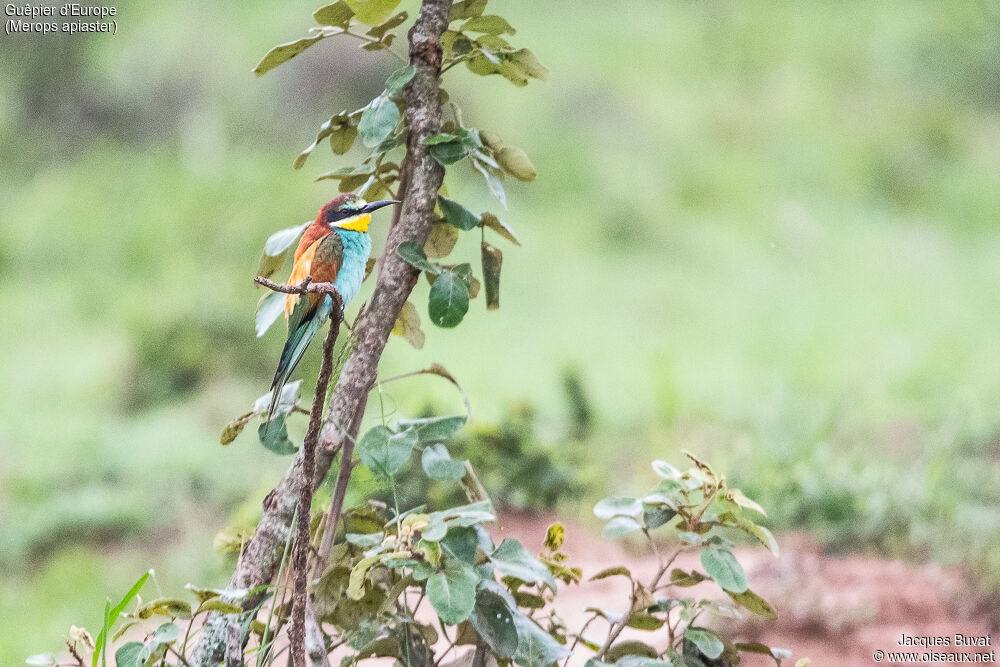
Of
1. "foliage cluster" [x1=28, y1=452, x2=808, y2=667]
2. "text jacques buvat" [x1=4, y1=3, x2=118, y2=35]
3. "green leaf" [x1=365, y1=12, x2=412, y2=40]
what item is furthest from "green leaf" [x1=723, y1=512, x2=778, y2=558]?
"text jacques buvat" [x1=4, y1=3, x2=118, y2=35]

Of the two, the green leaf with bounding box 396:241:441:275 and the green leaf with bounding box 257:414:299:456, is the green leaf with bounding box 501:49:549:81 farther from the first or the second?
the green leaf with bounding box 257:414:299:456

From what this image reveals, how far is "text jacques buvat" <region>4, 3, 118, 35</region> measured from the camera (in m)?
2.90

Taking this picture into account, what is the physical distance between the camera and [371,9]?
75cm

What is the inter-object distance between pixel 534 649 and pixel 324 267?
356 millimetres

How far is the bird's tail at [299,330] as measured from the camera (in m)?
0.68

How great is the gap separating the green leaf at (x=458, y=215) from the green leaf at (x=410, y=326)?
123 mm

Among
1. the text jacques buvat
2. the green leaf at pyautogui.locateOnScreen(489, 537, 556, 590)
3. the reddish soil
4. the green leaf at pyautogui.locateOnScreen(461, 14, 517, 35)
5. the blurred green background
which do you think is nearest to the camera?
the green leaf at pyautogui.locateOnScreen(489, 537, 556, 590)

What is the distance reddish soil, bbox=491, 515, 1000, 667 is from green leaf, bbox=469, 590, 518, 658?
51 cm

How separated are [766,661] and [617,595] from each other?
36cm

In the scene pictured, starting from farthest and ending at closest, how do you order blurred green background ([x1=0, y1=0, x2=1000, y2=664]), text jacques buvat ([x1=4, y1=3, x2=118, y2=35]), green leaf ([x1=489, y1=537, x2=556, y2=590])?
text jacques buvat ([x1=4, y1=3, x2=118, y2=35]), blurred green background ([x1=0, y1=0, x2=1000, y2=664]), green leaf ([x1=489, y1=537, x2=556, y2=590])

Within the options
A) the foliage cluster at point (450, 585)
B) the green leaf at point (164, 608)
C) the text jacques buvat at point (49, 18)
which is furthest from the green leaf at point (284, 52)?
the text jacques buvat at point (49, 18)

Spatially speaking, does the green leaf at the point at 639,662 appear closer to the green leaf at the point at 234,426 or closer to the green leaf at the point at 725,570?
the green leaf at the point at 725,570

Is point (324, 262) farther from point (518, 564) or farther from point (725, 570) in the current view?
point (725, 570)

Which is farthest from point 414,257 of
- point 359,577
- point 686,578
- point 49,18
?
point 49,18
